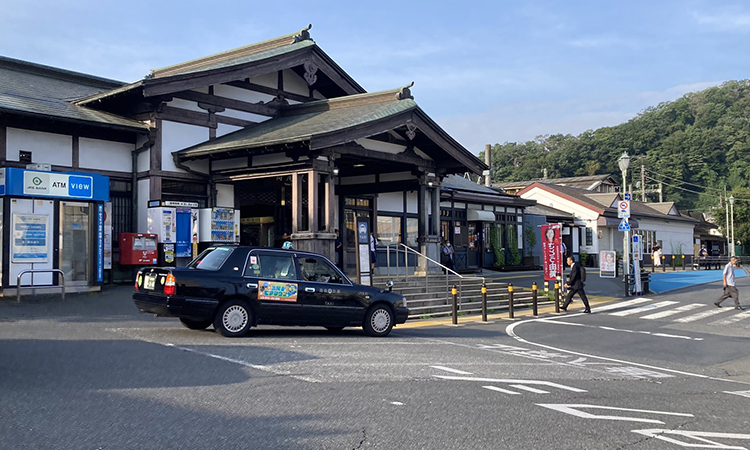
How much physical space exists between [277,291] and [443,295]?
899 centimetres

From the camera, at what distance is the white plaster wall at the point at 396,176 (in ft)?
79.8

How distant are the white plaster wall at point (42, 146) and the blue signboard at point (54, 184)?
235 centimetres

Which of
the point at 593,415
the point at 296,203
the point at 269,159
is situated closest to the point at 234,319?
the point at 593,415

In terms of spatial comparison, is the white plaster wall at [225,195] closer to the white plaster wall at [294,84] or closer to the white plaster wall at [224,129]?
the white plaster wall at [224,129]

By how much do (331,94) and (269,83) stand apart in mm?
3146

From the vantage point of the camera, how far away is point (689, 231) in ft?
197

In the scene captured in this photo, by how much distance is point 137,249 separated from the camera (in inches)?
735

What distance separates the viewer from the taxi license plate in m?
11.5

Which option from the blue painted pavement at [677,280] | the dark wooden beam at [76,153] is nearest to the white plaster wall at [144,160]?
the dark wooden beam at [76,153]

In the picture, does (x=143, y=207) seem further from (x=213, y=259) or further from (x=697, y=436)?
(x=697, y=436)

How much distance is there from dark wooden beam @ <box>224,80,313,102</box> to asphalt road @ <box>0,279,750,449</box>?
10.2m

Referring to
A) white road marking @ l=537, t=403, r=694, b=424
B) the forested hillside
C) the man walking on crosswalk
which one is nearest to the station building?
the man walking on crosswalk

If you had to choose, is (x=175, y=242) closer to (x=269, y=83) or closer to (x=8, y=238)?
(x=8, y=238)

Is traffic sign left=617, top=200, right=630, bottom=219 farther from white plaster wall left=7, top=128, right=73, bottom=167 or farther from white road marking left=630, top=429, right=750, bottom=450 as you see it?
white road marking left=630, top=429, right=750, bottom=450
